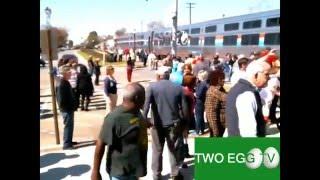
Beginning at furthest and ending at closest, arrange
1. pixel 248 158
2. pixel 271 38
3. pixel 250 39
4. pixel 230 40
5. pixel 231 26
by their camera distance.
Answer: pixel 250 39
pixel 230 40
pixel 231 26
pixel 271 38
pixel 248 158

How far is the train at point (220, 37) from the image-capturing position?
5.38 meters

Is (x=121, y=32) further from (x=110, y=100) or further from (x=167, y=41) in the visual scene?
(x=110, y=100)

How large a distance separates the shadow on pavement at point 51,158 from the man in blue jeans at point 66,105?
0.66 ft

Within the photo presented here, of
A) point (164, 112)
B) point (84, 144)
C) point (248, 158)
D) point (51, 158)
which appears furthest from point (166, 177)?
point (51, 158)

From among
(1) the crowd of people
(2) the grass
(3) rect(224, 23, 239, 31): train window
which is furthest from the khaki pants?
(3) rect(224, 23, 239, 31): train window

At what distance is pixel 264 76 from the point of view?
4.62m

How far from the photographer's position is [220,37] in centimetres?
681

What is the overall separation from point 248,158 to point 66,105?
2288 mm

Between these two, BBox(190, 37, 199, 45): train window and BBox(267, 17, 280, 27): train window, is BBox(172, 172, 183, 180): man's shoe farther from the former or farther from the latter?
BBox(267, 17, 280, 27): train window

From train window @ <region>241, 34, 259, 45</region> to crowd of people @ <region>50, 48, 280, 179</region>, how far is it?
0.42 meters
